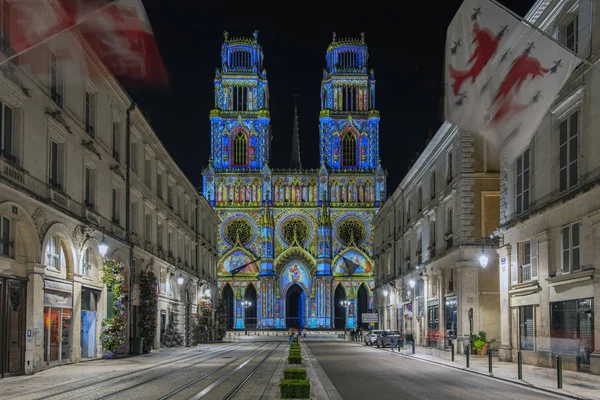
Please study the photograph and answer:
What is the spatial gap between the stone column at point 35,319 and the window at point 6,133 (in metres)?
4.09

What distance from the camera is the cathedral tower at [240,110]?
11762cm

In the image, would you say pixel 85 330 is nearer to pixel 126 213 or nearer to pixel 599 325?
pixel 126 213

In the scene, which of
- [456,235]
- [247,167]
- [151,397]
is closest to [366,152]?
[247,167]

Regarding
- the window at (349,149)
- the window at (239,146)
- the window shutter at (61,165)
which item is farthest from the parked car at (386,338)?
the window at (239,146)

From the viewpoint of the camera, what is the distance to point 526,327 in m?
35.1

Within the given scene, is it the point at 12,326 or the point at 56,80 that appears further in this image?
the point at 56,80

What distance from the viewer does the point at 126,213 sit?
43.4 m

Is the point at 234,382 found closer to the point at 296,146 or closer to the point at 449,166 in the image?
the point at 449,166

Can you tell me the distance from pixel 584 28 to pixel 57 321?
22.9 metres

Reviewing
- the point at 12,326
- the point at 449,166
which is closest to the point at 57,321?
the point at 12,326

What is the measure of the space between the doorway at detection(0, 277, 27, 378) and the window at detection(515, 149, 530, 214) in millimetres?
21089

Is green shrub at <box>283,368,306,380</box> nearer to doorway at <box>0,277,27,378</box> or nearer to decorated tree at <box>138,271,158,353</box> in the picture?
doorway at <box>0,277,27,378</box>

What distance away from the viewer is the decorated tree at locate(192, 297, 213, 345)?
63.0 metres

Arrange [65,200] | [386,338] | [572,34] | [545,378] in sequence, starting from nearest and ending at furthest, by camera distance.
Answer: [545,378] → [572,34] → [65,200] → [386,338]
